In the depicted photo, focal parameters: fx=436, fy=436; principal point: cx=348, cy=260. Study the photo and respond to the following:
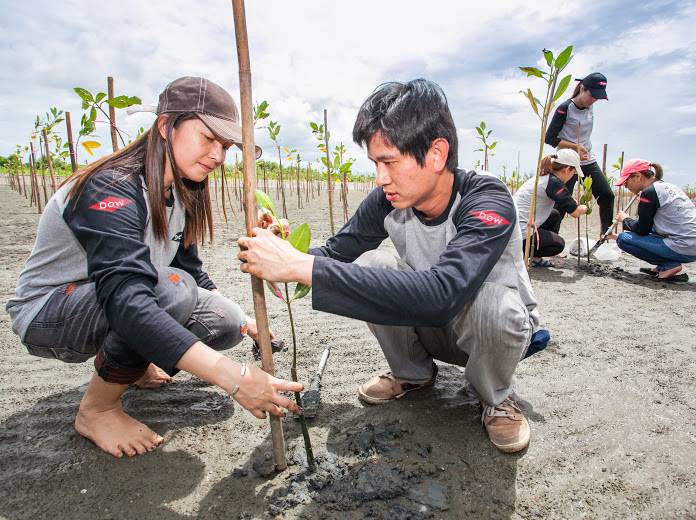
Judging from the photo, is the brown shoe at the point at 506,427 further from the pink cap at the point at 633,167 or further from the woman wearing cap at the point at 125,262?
the pink cap at the point at 633,167

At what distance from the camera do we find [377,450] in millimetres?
1558

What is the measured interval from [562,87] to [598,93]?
1.23m

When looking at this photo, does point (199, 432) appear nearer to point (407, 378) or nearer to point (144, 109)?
point (407, 378)

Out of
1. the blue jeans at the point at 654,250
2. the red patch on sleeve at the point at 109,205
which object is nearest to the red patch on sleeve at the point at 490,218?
the red patch on sleeve at the point at 109,205

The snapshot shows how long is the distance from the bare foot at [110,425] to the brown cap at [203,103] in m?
0.97

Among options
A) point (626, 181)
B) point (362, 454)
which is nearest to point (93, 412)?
point (362, 454)

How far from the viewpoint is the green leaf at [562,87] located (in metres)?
3.16

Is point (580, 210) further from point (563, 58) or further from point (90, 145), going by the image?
point (90, 145)

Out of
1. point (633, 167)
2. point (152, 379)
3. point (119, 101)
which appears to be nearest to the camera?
point (152, 379)

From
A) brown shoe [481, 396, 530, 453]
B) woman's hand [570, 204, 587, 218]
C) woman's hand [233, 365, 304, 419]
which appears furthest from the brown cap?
woman's hand [570, 204, 587, 218]

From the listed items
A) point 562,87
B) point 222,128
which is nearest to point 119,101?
point 222,128

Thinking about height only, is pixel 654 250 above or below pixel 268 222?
below

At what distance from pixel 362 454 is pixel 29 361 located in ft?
6.03

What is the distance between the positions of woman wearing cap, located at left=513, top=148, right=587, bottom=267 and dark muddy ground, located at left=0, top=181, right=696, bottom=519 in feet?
6.59
